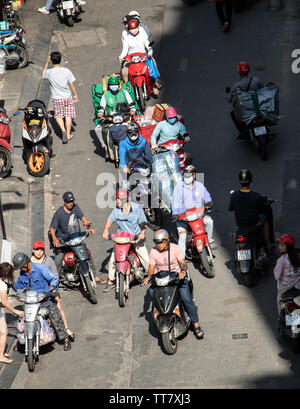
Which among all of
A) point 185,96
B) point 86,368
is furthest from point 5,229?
point 185,96

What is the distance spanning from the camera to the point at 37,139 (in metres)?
18.5

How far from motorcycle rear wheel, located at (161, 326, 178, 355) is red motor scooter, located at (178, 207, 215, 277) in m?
1.80

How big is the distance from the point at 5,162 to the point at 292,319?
25.7 ft

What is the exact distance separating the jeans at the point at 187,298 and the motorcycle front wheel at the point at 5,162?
19.4 ft

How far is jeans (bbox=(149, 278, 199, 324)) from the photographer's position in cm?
1370

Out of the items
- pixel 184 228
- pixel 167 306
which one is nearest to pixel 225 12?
pixel 184 228

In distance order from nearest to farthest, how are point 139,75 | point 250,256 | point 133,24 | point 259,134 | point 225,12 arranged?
1. point 250,256
2. point 259,134
3. point 139,75
4. point 133,24
5. point 225,12

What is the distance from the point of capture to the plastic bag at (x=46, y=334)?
45.7ft

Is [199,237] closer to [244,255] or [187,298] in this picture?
[244,255]

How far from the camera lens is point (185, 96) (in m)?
21.3

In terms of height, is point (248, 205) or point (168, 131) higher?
point (168, 131)

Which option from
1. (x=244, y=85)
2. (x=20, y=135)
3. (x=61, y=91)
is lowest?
(x=20, y=135)

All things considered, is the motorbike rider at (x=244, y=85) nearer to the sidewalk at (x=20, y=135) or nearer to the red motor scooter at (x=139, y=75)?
the red motor scooter at (x=139, y=75)

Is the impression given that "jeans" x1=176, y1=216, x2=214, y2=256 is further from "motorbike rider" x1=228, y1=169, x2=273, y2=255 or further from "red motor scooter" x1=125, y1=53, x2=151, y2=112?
"red motor scooter" x1=125, y1=53, x2=151, y2=112
